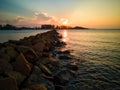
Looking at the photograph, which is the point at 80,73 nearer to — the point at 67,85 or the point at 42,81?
the point at 67,85

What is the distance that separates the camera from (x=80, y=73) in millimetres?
9820

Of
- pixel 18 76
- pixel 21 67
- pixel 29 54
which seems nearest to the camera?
pixel 18 76

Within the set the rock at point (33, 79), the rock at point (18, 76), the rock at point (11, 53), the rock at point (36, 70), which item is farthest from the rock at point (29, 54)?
the rock at point (18, 76)

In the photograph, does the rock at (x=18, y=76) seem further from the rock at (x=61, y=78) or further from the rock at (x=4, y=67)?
the rock at (x=61, y=78)

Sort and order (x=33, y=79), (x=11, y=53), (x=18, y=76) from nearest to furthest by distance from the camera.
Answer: (x=18, y=76) → (x=33, y=79) → (x=11, y=53)

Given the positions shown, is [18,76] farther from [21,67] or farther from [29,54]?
[29,54]

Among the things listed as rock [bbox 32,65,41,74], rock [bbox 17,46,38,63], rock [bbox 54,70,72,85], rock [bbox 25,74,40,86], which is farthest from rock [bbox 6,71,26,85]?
rock [bbox 17,46,38,63]

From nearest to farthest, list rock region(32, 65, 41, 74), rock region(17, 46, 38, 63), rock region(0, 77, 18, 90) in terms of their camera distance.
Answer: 1. rock region(0, 77, 18, 90)
2. rock region(32, 65, 41, 74)
3. rock region(17, 46, 38, 63)

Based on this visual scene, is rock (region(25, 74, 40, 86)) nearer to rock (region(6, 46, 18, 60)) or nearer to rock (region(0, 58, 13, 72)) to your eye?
rock (region(0, 58, 13, 72))

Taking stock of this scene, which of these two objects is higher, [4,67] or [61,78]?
[4,67]

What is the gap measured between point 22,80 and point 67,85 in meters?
2.87

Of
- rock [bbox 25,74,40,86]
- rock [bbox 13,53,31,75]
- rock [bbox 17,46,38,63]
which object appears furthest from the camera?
rock [bbox 17,46,38,63]

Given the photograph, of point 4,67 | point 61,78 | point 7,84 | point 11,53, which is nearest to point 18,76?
point 4,67

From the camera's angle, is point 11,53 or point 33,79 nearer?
point 33,79
